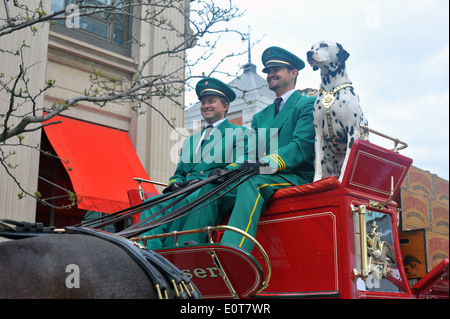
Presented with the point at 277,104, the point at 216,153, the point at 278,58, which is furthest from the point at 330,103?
the point at 216,153

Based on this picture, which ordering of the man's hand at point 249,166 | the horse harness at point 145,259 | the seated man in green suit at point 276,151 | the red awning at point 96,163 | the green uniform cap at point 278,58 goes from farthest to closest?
the red awning at point 96,163
the green uniform cap at point 278,58
the man's hand at point 249,166
the seated man in green suit at point 276,151
the horse harness at point 145,259

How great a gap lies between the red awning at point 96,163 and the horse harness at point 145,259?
5.96 m

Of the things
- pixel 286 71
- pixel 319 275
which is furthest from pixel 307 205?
pixel 286 71

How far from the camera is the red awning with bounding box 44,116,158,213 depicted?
814 cm

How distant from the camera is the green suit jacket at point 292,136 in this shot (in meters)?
4.07

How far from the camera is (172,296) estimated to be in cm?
184

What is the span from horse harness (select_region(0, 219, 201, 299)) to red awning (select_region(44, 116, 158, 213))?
5.96 metres

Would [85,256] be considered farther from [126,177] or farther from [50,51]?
[50,51]

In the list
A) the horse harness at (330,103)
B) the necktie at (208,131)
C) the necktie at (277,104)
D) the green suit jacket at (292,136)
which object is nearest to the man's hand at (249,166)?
the green suit jacket at (292,136)

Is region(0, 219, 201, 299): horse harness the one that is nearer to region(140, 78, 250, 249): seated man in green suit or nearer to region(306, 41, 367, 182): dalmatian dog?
region(140, 78, 250, 249): seated man in green suit

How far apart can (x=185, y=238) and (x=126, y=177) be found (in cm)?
539

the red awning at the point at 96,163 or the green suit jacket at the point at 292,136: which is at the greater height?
the red awning at the point at 96,163

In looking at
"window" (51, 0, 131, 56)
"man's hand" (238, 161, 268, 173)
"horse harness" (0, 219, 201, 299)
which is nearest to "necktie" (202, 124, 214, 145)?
"man's hand" (238, 161, 268, 173)

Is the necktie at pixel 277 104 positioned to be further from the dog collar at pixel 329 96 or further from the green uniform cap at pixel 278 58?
the dog collar at pixel 329 96
